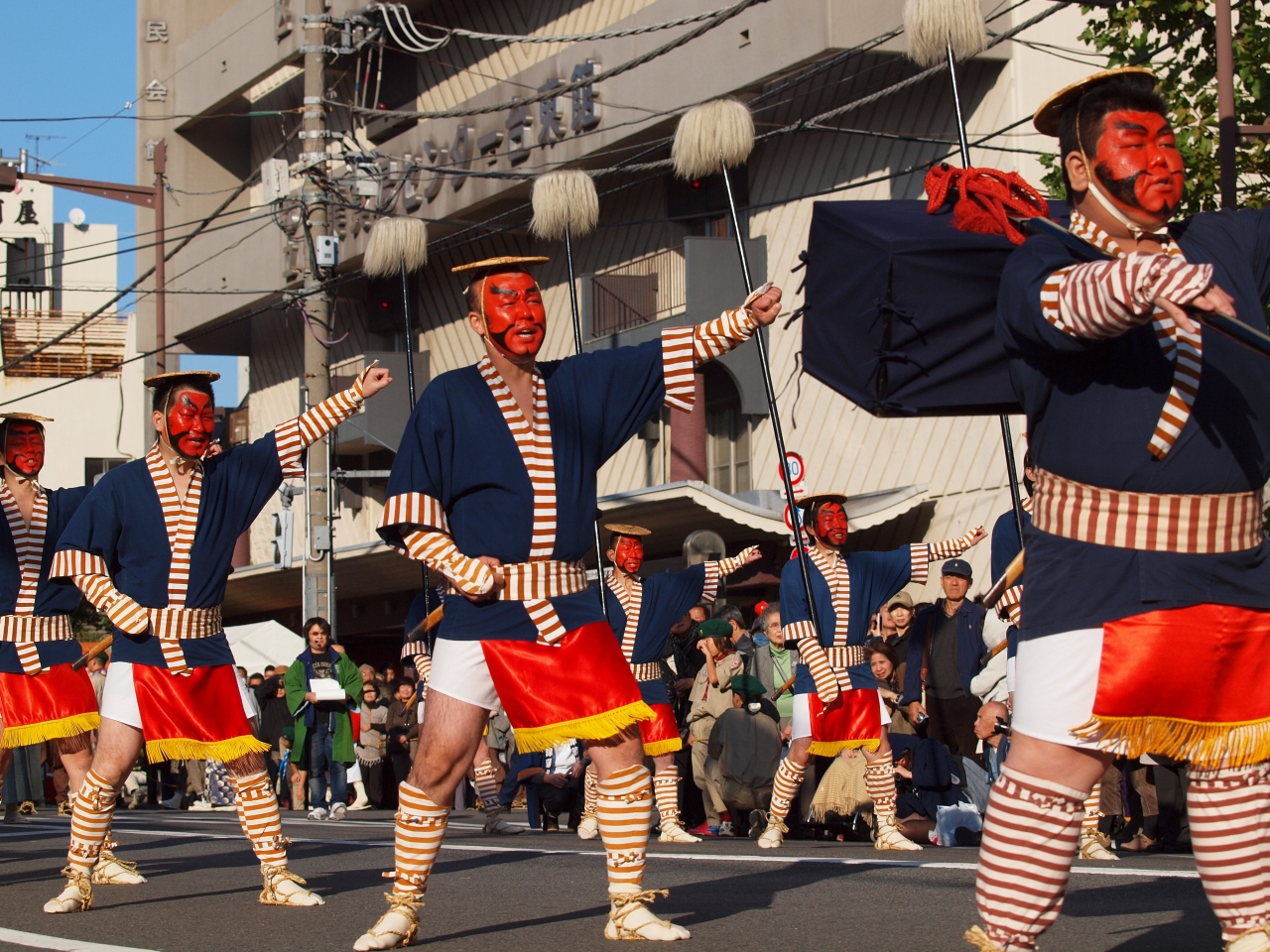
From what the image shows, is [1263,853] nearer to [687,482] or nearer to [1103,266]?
[1103,266]

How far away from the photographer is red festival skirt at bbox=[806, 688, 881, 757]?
10422mm

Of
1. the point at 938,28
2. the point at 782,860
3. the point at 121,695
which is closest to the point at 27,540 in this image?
the point at 121,695

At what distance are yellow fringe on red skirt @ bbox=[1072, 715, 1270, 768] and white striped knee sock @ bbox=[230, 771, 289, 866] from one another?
4.25 m

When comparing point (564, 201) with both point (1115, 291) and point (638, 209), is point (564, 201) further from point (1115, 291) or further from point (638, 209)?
point (1115, 291)

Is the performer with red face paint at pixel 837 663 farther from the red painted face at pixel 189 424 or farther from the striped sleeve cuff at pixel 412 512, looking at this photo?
the striped sleeve cuff at pixel 412 512

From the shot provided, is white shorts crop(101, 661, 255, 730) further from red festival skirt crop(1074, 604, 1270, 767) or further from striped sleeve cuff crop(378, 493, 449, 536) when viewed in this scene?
red festival skirt crop(1074, 604, 1270, 767)

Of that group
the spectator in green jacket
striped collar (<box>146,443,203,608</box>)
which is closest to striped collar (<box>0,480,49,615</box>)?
striped collar (<box>146,443,203,608</box>)

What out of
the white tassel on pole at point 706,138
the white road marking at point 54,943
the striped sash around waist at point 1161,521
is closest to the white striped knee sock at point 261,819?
the white road marking at point 54,943

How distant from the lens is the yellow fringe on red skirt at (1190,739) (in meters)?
3.92

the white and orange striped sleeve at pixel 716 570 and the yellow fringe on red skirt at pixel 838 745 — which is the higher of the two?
the white and orange striped sleeve at pixel 716 570

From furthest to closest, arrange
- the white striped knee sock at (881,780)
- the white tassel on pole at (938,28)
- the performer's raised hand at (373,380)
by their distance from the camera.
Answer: the white tassel on pole at (938,28), the white striped knee sock at (881,780), the performer's raised hand at (373,380)

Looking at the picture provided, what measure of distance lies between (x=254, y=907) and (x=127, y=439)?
44.9 meters

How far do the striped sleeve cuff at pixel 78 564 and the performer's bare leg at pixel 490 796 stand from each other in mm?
5957

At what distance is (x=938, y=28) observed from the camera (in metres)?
13.3
